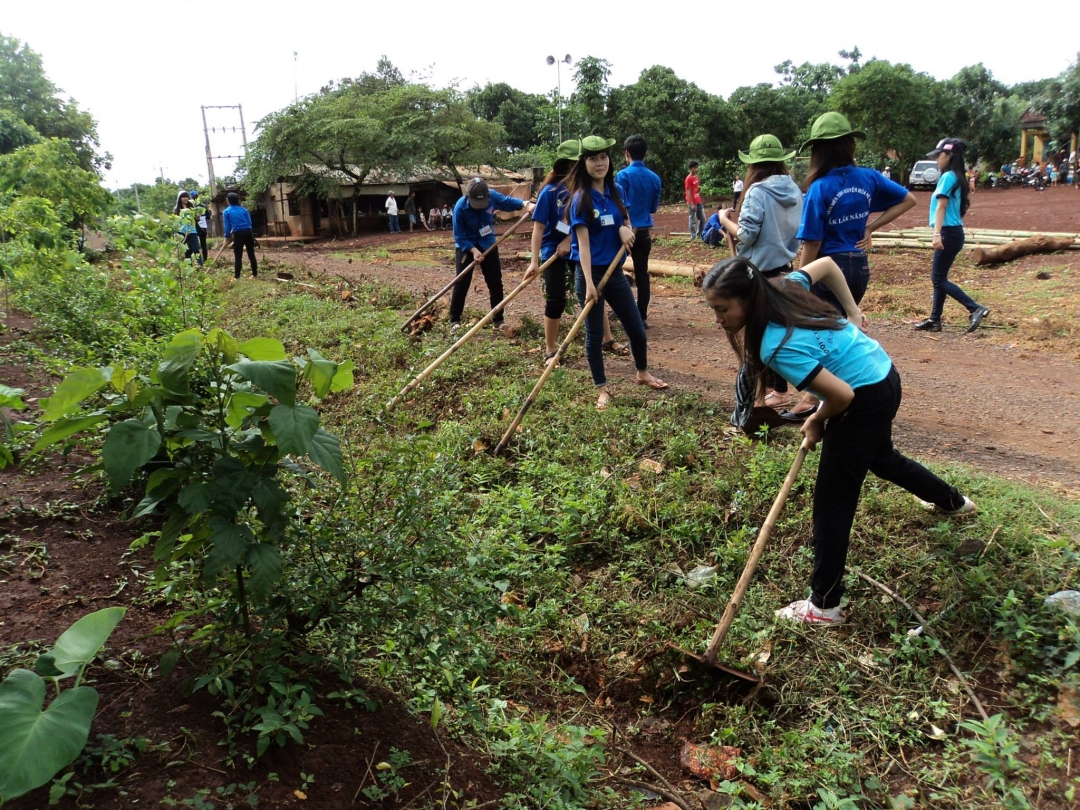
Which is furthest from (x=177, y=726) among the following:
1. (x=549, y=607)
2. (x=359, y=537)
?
(x=549, y=607)

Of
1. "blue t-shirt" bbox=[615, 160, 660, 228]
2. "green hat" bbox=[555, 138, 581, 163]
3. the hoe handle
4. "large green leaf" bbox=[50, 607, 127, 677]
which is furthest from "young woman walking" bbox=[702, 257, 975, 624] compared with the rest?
"blue t-shirt" bbox=[615, 160, 660, 228]

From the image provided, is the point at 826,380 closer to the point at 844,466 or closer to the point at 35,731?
the point at 844,466

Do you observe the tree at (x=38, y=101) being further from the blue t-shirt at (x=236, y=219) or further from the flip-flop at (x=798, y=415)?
the flip-flop at (x=798, y=415)

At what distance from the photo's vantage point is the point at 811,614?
3.50 meters

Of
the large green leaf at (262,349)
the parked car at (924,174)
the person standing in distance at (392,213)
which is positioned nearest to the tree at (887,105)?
the parked car at (924,174)

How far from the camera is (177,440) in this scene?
83.3 inches

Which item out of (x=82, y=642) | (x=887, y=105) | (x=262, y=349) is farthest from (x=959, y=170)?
(x=887, y=105)

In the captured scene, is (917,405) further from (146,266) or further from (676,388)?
(146,266)

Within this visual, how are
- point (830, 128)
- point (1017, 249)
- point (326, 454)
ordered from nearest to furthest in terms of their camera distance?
point (326, 454)
point (830, 128)
point (1017, 249)

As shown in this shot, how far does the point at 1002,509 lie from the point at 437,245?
19.4 m

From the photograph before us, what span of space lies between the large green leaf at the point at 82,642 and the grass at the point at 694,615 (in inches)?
26.9

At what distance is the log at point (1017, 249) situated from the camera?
1196cm

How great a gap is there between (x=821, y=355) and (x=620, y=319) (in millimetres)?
2684

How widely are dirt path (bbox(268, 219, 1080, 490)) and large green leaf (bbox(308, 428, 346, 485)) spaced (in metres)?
3.82
